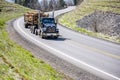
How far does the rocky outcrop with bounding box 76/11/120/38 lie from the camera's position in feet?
130

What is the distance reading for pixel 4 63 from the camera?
1539cm

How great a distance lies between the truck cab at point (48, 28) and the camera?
33031 millimetres

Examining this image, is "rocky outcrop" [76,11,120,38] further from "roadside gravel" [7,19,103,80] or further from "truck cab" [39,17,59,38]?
"roadside gravel" [7,19,103,80]

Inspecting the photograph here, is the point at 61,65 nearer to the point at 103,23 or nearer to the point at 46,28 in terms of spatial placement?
the point at 46,28

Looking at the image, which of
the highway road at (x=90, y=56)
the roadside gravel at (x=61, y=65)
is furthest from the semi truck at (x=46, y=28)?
the roadside gravel at (x=61, y=65)

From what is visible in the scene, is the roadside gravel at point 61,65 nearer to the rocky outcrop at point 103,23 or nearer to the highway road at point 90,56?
the highway road at point 90,56

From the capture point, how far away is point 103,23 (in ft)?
142

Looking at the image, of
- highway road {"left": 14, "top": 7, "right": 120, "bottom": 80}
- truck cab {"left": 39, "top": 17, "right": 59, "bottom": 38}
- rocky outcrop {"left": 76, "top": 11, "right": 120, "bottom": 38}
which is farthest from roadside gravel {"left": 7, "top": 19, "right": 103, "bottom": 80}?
rocky outcrop {"left": 76, "top": 11, "right": 120, "bottom": 38}

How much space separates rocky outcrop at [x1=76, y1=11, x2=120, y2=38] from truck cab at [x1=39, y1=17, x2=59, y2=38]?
895cm

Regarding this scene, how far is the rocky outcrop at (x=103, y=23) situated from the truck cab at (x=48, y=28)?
8945mm

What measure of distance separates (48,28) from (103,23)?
1304cm

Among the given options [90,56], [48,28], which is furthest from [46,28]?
[90,56]

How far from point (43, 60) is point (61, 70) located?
2.95m

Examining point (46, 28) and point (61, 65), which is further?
point (46, 28)
